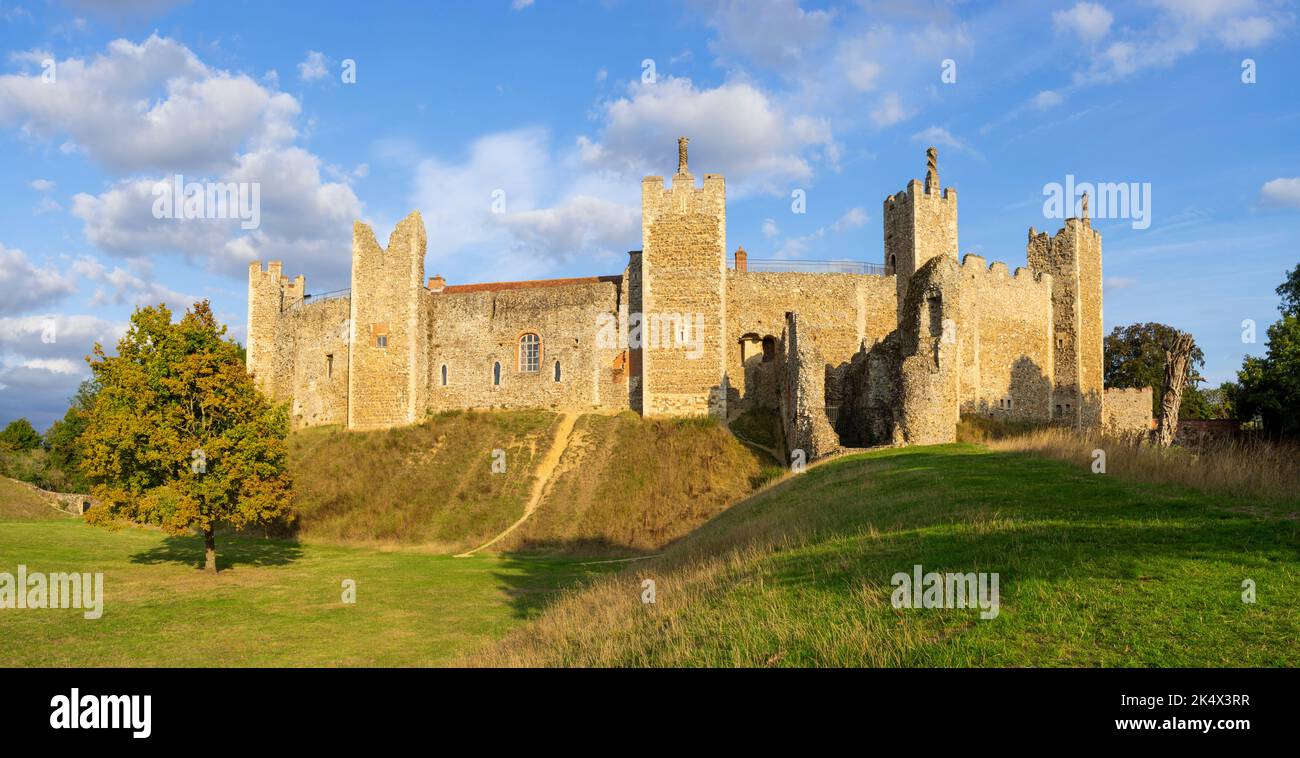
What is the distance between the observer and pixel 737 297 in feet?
119

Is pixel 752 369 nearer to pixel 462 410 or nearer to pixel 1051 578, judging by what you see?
pixel 462 410

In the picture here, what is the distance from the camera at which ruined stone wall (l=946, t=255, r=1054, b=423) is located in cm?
3647

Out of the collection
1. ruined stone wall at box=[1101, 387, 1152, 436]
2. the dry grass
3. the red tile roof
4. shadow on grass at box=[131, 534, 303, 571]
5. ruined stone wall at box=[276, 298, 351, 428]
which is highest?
the red tile roof

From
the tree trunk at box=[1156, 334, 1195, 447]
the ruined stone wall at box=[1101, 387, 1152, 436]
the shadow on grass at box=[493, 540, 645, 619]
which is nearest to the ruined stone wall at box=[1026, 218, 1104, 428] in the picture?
the ruined stone wall at box=[1101, 387, 1152, 436]

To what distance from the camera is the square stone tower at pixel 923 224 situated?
36969 mm

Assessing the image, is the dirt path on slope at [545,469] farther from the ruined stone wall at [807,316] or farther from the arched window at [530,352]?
the ruined stone wall at [807,316]

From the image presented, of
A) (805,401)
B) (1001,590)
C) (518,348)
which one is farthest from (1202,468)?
(518,348)

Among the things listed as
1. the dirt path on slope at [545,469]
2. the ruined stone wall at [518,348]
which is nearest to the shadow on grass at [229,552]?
the dirt path on slope at [545,469]

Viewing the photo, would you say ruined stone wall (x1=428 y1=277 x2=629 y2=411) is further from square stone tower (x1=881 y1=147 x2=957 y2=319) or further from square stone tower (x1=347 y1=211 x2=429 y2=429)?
square stone tower (x1=881 y1=147 x2=957 y2=319)

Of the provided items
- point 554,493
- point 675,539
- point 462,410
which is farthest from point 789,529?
point 462,410

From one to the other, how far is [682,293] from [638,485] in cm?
921

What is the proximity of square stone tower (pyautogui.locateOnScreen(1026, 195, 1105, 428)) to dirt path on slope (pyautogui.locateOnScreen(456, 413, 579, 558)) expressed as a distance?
22928 mm

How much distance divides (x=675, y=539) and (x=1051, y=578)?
1801 centimetres
